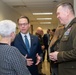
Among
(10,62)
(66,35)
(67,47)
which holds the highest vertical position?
(66,35)

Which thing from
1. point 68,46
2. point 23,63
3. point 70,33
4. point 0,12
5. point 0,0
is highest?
point 0,0

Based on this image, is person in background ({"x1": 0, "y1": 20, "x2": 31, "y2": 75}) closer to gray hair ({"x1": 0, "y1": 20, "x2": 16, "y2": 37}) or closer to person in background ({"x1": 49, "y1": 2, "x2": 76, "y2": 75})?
gray hair ({"x1": 0, "y1": 20, "x2": 16, "y2": 37})

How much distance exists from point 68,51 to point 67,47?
→ 0.07 m

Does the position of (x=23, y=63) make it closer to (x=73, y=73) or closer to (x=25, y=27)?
(x=73, y=73)

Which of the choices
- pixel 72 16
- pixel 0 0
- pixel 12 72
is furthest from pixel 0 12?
pixel 12 72

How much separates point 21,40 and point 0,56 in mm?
1066

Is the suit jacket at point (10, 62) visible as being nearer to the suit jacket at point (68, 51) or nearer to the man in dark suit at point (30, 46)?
the suit jacket at point (68, 51)

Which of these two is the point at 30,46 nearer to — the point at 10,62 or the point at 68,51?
the point at 68,51

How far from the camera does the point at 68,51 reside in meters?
2.11

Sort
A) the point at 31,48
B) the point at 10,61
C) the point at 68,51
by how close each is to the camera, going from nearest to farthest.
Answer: the point at 10,61
the point at 68,51
the point at 31,48

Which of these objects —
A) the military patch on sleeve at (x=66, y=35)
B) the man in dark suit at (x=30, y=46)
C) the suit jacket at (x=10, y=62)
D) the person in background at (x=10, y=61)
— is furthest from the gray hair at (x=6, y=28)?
the man in dark suit at (x=30, y=46)

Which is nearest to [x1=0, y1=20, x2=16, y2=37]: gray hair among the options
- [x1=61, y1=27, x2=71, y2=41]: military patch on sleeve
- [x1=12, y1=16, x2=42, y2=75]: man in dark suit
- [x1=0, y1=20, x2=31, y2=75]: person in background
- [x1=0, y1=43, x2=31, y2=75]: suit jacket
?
[x1=0, y1=20, x2=31, y2=75]: person in background

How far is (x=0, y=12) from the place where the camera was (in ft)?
Answer: 21.3

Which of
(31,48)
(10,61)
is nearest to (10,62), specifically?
(10,61)
